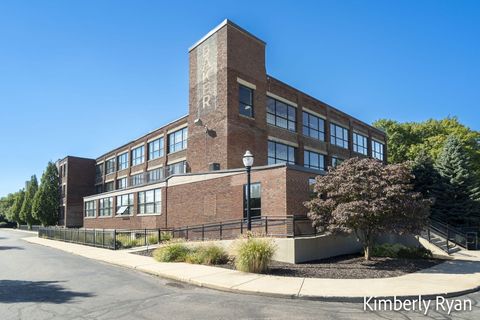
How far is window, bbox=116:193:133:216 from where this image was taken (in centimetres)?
3473

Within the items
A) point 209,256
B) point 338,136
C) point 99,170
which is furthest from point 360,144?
point 99,170

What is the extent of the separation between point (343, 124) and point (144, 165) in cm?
2220

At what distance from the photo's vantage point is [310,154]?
3384 centimetres

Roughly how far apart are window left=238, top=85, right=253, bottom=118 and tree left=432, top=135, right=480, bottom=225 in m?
17.0

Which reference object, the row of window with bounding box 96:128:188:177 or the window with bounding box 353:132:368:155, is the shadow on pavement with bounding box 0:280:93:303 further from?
the window with bounding box 353:132:368:155

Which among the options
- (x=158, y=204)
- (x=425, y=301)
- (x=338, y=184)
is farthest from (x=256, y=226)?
(x=158, y=204)

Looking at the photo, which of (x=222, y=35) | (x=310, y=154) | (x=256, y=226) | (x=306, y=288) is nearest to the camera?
(x=306, y=288)

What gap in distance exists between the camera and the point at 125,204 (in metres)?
36.0

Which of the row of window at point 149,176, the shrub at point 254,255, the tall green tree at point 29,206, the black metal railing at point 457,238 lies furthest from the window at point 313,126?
the tall green tree at point 29,206

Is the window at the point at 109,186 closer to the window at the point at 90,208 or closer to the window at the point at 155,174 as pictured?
the window at the point at 90,208

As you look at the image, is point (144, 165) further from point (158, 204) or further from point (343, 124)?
point (343, 124)

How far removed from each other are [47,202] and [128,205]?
31685mm

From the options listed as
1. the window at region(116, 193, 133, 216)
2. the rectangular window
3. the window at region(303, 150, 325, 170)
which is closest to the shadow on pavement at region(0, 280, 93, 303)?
the window at region(116, 193, 133, 216)

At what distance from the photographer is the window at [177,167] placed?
32678 mm
